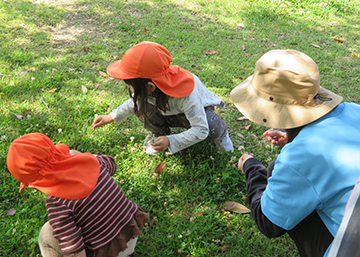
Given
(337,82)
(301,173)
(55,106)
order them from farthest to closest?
1. (337,82)
2. (55,106)
3. (301,173)

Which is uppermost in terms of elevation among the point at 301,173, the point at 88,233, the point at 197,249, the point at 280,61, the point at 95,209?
the point at 280,61

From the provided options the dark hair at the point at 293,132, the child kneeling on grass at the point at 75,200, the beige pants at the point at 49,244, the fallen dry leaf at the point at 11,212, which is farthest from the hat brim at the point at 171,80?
the fallen dry leaf at the point at 11,212

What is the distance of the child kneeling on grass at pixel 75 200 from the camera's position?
4.58 ft

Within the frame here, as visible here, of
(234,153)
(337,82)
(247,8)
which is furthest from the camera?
(247,8)

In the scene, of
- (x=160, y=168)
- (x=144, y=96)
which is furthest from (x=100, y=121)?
(x=160, y=168)

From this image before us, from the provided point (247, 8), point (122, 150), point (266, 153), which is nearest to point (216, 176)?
point (266, 153)

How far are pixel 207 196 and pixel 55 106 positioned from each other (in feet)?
6.92

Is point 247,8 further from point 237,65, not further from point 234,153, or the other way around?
point 234,153

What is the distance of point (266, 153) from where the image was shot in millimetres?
2953

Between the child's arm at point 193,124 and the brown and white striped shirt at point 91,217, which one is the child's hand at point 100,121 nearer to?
the child's arm at point 193,124

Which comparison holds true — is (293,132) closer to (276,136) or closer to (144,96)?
(276,136)

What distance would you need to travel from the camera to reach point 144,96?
2.31 m

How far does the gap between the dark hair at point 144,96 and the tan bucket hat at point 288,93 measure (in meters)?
1.01

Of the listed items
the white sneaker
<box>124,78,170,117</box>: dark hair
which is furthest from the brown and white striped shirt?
the white sneaker
